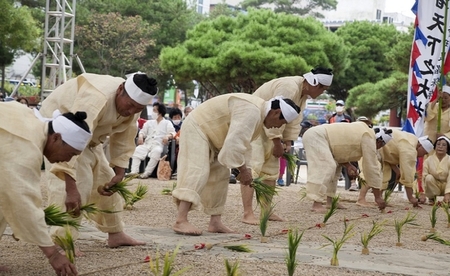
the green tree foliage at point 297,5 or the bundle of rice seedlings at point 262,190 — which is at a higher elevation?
the green tree foliage at point 297,5

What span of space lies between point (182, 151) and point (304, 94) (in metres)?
2.29

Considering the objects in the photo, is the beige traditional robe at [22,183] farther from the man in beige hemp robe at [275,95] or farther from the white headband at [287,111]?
the man in beige hemp robe at [275,95]

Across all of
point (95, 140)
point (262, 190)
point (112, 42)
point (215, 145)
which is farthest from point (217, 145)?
point (112, 42)

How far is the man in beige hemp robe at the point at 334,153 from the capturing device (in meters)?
10.6

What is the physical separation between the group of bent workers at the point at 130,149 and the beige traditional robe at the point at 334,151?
0.01 m

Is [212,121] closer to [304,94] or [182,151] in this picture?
[182,151]

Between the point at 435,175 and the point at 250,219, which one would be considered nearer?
the point at 250,219

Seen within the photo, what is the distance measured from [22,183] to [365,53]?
39.6m

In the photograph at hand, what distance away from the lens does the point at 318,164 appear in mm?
10602

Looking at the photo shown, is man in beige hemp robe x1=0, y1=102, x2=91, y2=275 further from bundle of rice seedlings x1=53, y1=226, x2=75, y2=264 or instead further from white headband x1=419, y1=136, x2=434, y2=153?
white headband x1=419, y1=136, x2=434, y2=153

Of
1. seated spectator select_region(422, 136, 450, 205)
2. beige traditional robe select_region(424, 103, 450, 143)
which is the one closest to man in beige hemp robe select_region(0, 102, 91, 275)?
seated spectator select_region(422, 136, 450, 205)

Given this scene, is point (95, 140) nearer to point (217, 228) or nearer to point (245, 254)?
point (245, 254)

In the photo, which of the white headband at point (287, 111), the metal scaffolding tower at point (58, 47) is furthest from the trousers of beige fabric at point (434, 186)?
the metal scaffolding tower at point (58, 47)

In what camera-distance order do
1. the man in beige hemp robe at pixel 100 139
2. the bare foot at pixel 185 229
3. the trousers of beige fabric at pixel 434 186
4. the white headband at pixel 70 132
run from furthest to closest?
the trousers of beige fabric at pixel 434 186, the bare foot at pixel 185 229, the man in beige hemp robe at pixel 100 139, the white headband at pixel 70 132
